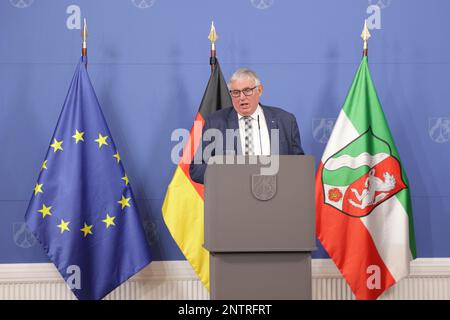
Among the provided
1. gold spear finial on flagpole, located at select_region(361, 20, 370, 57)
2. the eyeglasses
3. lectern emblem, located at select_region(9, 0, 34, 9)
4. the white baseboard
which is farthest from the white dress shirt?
lectern emblem, located at select_region(9, 0, 34, 9)

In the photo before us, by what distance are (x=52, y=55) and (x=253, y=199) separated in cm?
229

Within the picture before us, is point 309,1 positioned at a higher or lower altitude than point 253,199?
higher

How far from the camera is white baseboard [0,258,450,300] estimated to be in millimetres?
4145

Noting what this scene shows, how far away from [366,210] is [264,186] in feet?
5.45

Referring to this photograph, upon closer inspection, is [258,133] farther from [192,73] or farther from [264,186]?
[192,73]

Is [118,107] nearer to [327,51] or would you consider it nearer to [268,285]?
[327,51]

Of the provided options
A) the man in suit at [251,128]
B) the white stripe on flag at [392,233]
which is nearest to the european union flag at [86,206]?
the man in suit at [251,128]

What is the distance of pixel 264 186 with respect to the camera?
2.53 meters

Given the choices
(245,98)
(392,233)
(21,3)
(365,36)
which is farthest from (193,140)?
(21,3)

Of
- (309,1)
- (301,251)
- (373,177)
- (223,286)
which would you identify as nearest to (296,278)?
(301,251)

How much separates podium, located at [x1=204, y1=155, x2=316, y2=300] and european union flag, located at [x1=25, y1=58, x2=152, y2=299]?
1.55 metres

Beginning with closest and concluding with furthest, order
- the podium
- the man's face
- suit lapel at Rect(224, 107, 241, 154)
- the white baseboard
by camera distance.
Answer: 1. the podium
2. the man's face
3. suit lapel at Rect(224, 107, 241, 154)
4. the white baseboard

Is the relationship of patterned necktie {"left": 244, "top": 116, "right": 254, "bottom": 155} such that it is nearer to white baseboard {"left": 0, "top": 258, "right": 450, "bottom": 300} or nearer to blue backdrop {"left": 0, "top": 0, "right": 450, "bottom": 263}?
blue backdrop {"left": 0, "top": 0, "right": 450, "bottom": 263}

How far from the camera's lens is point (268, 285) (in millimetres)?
2541
